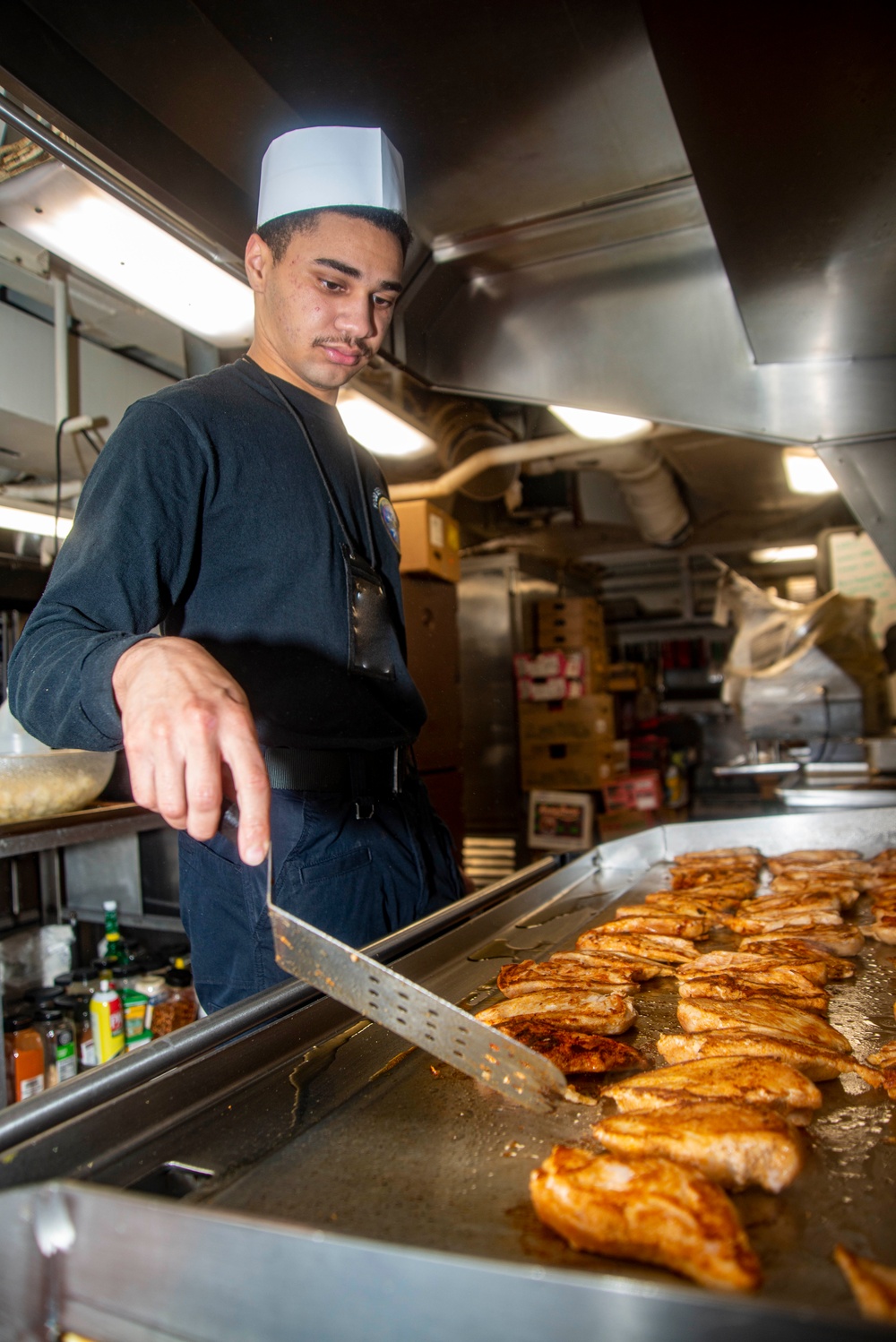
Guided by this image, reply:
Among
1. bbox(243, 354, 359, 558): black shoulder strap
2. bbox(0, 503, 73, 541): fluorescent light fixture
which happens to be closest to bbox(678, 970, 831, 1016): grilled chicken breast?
bbox(243, 354, 359, 558): black shoulder strap

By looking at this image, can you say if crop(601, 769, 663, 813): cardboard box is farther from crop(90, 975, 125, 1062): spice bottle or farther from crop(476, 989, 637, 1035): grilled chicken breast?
crop(476, 989, 637, 1035): grilled chicken breast

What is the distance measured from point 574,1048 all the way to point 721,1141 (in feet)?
1.04

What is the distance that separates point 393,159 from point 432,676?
3.01m

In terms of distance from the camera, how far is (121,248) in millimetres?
2365

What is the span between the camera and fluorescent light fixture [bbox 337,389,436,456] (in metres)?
3.87

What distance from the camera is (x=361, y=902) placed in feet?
5.43

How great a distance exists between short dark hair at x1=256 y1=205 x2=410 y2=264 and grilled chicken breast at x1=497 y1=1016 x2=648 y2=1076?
1.55 m

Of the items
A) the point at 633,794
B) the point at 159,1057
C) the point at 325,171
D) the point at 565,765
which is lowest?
the point at 633,794

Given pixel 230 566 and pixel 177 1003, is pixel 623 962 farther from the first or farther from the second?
pixel 177 1003

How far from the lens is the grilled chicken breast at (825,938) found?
1644 mm

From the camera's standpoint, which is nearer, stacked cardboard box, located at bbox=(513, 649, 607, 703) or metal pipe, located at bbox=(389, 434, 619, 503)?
metal pipe, located at bbox=(389, 434, 619, 503)

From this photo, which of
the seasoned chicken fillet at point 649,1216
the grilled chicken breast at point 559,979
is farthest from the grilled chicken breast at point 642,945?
the seasoned chicken fillet at point 649,1216

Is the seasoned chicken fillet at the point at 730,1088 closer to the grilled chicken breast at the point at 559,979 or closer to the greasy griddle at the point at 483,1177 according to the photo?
the greasy griddle at the point at 483,1177

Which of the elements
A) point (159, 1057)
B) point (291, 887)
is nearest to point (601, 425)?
point (291, 887)
